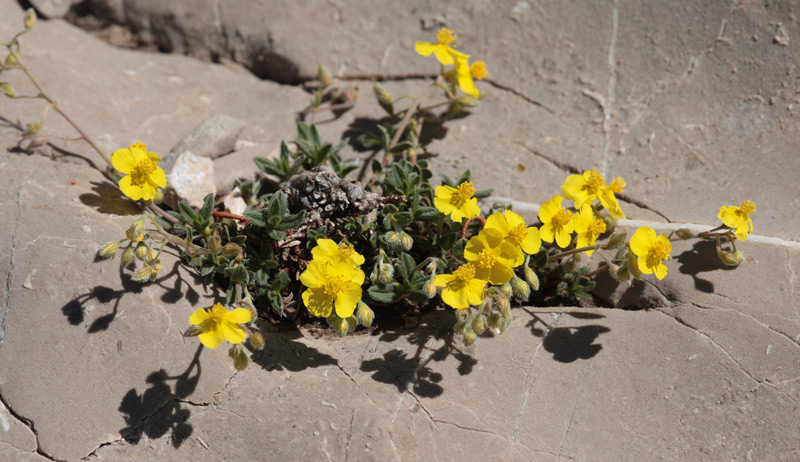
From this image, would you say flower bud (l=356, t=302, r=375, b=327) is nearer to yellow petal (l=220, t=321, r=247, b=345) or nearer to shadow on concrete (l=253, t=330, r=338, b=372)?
shadow on concrete (l=253, t=330, r=338, b=372)

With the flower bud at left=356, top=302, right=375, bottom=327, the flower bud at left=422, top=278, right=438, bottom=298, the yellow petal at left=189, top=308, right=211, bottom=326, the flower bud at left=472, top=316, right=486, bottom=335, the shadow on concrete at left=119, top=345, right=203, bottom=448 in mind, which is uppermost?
the flower bud at left=422, top=278, right=438, bottom=298

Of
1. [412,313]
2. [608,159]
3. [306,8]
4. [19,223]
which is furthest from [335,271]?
[306,8]

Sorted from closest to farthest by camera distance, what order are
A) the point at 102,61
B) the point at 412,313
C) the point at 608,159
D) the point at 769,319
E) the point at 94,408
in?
the point at 94,408
the point at 769,319
the point at 412,313
the point at 608,159
the point at 102,61

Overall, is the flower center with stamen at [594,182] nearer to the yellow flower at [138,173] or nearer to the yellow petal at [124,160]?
the yellow flower at [138,173]

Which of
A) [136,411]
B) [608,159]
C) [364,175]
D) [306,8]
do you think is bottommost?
[136,411]

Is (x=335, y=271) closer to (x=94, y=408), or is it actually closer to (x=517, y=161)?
(x=94, y=408)

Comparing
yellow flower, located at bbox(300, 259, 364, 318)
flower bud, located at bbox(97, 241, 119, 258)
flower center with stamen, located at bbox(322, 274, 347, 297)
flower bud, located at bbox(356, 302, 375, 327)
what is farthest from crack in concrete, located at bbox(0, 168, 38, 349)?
flower bud, located at bbox(356, 302, 375, 327)
